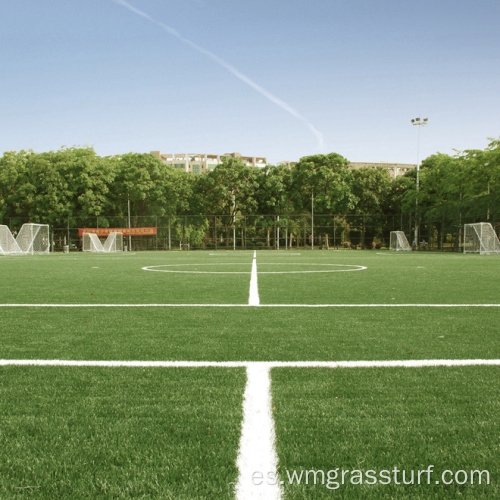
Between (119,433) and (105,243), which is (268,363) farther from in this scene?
(105,243)

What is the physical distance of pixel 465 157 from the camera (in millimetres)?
36562

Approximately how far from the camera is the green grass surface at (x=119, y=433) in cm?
152

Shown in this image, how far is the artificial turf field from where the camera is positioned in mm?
1579

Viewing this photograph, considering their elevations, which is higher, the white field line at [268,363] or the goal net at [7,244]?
the goal net at [7,244]

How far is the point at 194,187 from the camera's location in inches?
1764

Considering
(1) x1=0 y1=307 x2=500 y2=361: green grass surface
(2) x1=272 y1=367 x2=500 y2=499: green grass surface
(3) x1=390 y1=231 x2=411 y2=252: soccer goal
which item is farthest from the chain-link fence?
(2) x1=272 y1=367 x2=500 y2=499: green grass surface

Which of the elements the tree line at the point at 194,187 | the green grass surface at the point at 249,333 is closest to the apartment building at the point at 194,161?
the tree line at the point at 194,187

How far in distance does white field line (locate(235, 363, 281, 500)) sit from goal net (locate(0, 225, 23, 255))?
27934 mm

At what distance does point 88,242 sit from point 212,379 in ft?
125

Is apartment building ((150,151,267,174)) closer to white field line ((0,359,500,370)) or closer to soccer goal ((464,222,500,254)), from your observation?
soccer goal ((464,222,500,254))

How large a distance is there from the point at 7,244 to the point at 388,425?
97.2 feet

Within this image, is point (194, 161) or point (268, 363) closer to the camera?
point (268, 363)

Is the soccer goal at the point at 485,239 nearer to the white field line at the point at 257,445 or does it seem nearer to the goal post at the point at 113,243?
the white field line at the point at 257,445

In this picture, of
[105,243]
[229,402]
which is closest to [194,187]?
[105,243]
